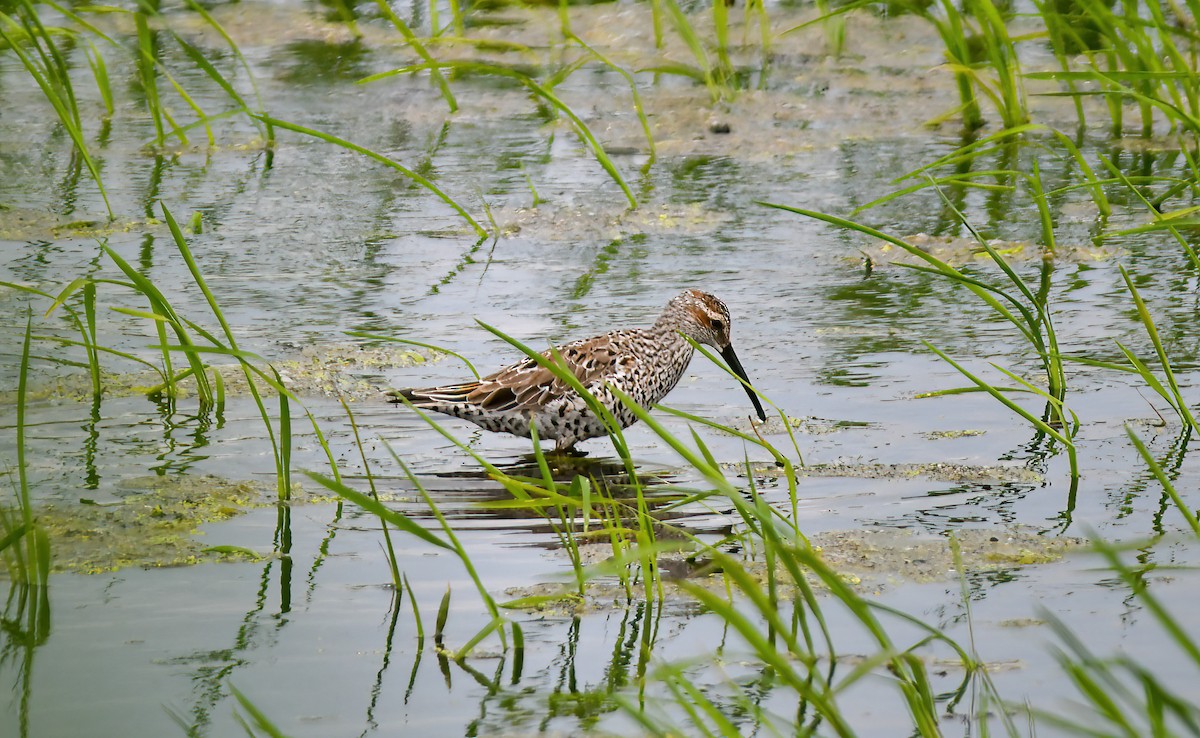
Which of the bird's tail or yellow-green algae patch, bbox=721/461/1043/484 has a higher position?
the bird's tail

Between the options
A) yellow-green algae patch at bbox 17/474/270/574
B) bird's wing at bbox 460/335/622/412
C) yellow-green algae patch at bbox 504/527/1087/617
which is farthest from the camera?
bird's wing at bbox 460/335/622/412

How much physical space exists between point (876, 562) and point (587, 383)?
206 cm

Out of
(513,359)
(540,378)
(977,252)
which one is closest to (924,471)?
(540,378)

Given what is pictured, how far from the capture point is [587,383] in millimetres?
6535

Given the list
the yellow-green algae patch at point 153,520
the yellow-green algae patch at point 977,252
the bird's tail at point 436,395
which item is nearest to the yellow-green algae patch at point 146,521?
the yellow-green algae patch at point 153,520

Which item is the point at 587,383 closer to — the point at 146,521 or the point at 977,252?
the point at 146,521

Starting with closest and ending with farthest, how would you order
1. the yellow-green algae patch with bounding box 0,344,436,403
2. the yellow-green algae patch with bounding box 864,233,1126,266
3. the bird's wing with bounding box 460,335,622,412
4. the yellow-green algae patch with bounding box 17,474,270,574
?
the yellow-green algae patch with bounding box 17,474,270,574
the bird's wing with bounding box 460,335,622,412
the yellow-green algae patch with bounding box 0,344,436,403
the yellow-green algae patch with bounding box 864,233,1126,266

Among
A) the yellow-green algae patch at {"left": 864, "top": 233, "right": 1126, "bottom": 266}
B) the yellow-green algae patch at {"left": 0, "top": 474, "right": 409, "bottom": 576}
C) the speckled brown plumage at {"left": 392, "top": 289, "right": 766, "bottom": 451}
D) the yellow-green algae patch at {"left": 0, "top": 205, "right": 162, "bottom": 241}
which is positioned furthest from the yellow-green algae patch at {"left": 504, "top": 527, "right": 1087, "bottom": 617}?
the yellow-green algae patch at {"left": 0, "top": 205, "right": 162, "bottom": 241}

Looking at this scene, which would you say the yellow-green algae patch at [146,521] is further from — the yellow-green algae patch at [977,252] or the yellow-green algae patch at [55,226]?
the yellow-green algae patch at [977,252]

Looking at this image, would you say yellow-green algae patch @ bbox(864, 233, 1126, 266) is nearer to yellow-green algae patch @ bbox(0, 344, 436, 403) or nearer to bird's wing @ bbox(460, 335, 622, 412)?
bird's wing @ bbox(460, 335, 622, 412)

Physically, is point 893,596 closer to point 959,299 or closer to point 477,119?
point 959,299

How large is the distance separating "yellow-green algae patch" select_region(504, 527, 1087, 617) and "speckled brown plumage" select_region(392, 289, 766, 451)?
1.37 metres

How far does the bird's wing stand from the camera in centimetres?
644

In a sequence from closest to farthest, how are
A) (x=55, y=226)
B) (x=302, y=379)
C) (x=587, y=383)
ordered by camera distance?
(x=587, y=383) → (x=302, y=379) → (x=55, y=226)
